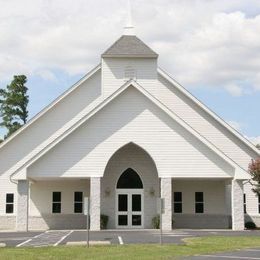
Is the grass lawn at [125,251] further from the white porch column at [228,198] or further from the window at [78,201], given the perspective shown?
the window at [78,201]

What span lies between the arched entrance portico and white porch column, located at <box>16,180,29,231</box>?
524cm

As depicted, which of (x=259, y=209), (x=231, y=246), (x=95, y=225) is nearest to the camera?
(x=231, y=246)

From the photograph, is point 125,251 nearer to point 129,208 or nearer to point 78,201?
point 129,208

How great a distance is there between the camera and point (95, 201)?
33906 mm

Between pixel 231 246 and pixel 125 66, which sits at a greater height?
pixel 125 66

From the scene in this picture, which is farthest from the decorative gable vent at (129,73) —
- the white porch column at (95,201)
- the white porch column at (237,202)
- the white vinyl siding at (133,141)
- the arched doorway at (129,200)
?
the white porch column at (237,202)

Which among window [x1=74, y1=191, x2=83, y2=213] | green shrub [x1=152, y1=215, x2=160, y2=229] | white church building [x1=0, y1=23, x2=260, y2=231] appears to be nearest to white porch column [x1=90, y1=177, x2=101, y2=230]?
white church building [x1=0, y1=23, x2=260, y2=231]

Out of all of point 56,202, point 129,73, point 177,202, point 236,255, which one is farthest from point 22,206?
point 236,255

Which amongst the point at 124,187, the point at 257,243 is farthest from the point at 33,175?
the point at 257,243

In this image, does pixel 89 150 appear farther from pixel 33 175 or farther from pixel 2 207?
pixel 2 207

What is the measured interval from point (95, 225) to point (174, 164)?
18.4 feet

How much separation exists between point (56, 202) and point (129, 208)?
5020 millimetres

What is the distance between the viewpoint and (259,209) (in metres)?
39.6

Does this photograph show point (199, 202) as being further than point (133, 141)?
Yes
